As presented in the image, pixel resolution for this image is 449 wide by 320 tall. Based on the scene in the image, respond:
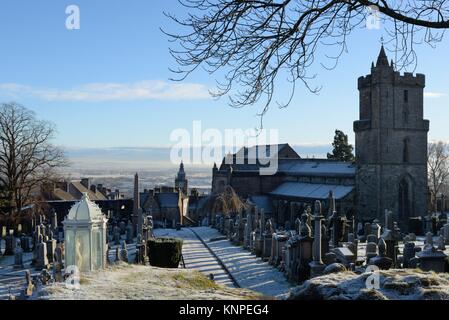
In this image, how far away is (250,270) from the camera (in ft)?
68.2

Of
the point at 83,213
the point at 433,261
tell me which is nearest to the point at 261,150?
the point at 433,261

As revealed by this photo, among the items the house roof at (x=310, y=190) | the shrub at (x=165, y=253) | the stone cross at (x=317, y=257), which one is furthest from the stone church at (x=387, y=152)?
the stone cross at (x=317, y=257)

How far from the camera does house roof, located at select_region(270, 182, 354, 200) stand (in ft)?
129

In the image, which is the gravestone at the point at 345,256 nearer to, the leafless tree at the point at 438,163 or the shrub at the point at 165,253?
the shrub at the point at 165,253

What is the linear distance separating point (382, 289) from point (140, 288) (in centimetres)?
351

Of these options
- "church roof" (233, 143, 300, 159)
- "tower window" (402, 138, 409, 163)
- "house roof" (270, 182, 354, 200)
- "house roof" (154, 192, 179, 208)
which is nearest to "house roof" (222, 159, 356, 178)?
"house roof" (270, 182, 354, 200)

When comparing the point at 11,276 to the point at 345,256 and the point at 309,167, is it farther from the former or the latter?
the point at 309,167

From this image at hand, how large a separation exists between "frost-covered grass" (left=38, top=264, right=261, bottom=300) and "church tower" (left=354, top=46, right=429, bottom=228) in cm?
3128

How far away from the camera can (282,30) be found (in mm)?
7219

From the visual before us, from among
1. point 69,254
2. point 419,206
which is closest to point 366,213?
point 419,206

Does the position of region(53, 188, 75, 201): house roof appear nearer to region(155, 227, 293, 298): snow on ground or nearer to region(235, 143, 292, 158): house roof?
region(155, 227, 293, 298): snow on ground

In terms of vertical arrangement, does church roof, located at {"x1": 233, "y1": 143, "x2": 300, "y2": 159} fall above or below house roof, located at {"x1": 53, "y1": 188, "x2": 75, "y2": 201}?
above
